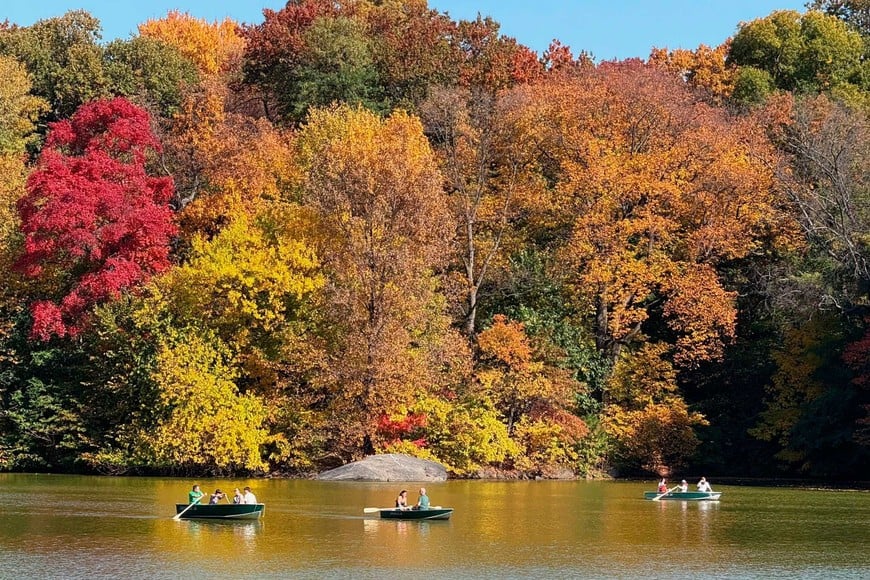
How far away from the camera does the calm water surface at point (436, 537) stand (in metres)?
27.7

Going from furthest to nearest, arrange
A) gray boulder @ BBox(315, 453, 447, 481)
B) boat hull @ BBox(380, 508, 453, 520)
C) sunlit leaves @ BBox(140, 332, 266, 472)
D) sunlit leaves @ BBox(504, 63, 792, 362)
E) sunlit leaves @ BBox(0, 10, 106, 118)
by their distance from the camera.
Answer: sunlit leaves @ BBox(0, 10, 106, 118), sunlit leaves @ BBox(504, 63, 792, 362), sunlit leaves @ BBox(140, 332, 266, 472), gray boulder @ BBox(315, 453, 447, 481), boat hull @ BBox(380, 508, 453, 520)

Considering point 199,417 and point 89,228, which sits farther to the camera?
point 89,228

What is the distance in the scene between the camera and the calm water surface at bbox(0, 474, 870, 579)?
2766cm

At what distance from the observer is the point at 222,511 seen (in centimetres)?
3672

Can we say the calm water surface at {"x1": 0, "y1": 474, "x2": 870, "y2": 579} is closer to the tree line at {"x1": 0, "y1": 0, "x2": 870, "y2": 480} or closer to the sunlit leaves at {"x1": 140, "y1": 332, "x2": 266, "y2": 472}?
the sunlit leaves at {"x1": 140, "y1": 332, "x2": 266, "y2": 472}

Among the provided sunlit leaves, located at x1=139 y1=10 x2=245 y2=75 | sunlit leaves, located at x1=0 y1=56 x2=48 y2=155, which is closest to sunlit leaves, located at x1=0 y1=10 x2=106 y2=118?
sunlit leaves, located at x1=0 y1=56 x2=48 y2=155

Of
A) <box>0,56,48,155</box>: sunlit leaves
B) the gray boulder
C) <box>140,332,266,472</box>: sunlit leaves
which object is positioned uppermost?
<box>0,56,48,155</box>: sunlit leaves

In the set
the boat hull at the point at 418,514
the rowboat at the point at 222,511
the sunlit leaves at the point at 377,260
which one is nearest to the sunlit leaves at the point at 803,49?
the sunlit leaves at the point at 377,260

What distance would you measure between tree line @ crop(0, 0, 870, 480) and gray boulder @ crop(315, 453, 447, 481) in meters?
2.12

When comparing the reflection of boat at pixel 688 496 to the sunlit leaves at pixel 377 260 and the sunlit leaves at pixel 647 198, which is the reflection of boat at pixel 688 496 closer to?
the sunlit leaves at pixel 377 260

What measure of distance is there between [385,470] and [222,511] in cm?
1590

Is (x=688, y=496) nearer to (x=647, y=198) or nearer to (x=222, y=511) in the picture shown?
(x=222, y=511)

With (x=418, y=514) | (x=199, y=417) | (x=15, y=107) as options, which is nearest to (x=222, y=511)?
(x=418, y=514)

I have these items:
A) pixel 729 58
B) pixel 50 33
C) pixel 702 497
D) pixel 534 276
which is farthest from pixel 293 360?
pixel 729 58
